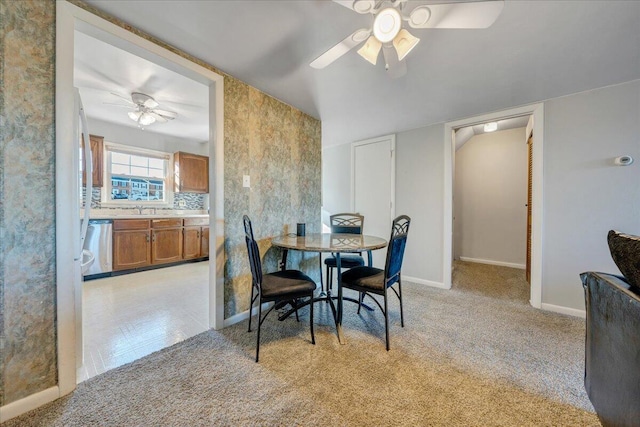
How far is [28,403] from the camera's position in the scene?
1233 millimetres

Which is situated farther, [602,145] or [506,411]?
[602,145]

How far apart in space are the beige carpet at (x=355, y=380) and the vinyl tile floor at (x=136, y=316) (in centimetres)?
18

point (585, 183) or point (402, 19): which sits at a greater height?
point (402, 19)

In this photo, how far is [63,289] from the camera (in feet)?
4.40

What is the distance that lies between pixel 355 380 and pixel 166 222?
157 inches

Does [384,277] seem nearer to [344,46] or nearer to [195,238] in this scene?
[344,46]

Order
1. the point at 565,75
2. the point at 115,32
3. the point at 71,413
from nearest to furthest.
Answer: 1. the point at 71,413
2. the point at 115,32
3. the point at 565,75

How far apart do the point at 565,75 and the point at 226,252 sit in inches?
129

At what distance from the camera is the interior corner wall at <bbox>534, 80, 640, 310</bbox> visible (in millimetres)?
2186

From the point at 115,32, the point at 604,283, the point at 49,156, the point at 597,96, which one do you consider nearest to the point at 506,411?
the point at 604,283

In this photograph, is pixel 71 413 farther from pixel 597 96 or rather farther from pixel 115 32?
pixel 597 96

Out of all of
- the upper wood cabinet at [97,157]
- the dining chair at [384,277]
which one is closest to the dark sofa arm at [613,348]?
the dining chair at [384,277]

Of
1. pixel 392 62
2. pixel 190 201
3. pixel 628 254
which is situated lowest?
pixel 628 254

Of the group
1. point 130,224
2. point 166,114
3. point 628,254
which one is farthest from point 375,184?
point 130,224
